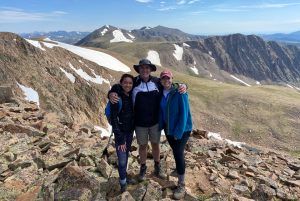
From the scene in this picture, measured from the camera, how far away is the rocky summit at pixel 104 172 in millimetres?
11344

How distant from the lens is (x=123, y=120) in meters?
10.9

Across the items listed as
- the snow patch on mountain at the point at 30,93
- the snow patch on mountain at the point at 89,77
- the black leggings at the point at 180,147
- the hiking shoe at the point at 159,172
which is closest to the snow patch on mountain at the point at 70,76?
the snow patch on mountain at the point at 89,77

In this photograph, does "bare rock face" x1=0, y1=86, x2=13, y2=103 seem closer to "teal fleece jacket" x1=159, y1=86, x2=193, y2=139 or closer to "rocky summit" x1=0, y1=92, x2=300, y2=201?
"rocky summit" x1=0, y1=92, x2=300, y2=201

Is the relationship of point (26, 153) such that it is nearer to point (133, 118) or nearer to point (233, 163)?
point (133, 118)

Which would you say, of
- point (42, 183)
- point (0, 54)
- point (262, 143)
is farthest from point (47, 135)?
point (262, 143)

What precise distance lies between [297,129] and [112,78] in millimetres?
38147

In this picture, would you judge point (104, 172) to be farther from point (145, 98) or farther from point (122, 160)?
point (145, 98)

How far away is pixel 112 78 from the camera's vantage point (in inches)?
3000

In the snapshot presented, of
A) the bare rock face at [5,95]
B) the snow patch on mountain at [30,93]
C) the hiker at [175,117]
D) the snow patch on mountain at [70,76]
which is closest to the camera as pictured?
the hiker at [175,117]

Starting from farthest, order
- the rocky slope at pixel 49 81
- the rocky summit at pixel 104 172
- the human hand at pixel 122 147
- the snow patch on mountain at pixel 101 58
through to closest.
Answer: the snow patch on mountain at pixel 101 58 → the rocky slope at pixel 49 81 → the rocky summit at pixel 104 172 → the human hand at pixel 122 147

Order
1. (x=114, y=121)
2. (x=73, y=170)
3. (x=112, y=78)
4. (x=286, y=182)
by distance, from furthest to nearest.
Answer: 1. (x=112, y=78)
2. (x=286, y=182)
3. (x=73, y=170)
4. (x=114, y=121)

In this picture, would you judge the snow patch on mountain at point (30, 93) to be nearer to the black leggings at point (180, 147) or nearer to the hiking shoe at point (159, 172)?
the hiking shoe at point (159, 172)

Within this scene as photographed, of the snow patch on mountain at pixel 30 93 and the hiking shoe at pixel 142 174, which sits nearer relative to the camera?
the hiking shoe at pixel 142 174

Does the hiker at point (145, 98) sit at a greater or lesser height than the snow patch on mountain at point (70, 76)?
greater
